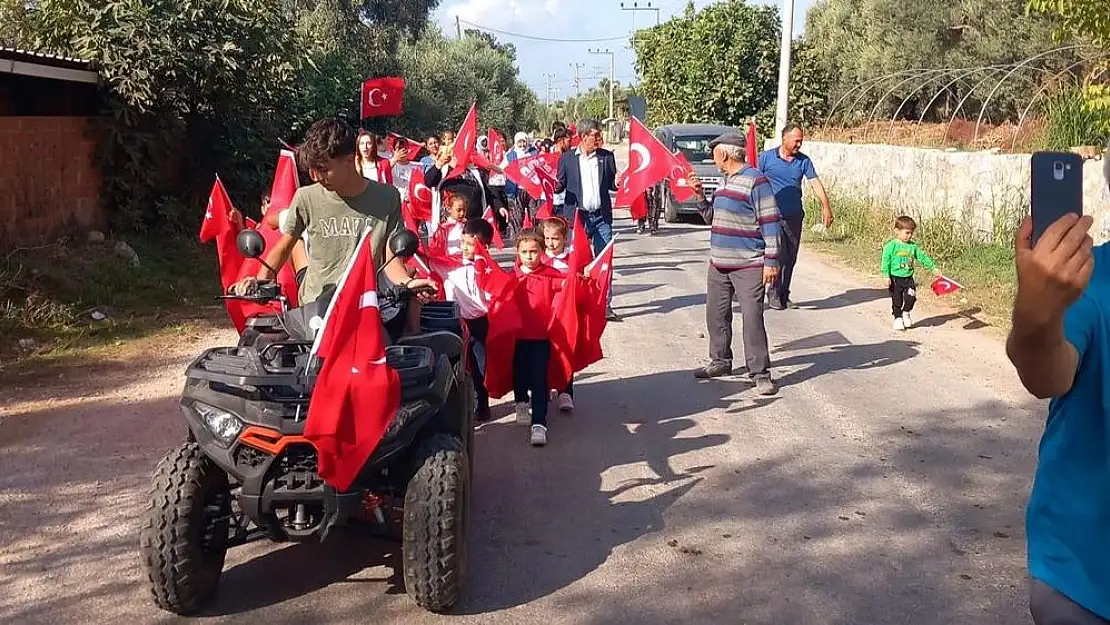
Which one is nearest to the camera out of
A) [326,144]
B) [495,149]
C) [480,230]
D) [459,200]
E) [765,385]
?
[326,144]

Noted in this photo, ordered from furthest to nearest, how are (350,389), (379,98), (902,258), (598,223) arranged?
(379,98), (598,223), (902,258), (350,389)

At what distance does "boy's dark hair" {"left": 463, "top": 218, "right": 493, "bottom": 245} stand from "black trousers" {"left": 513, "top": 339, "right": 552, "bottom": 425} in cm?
74

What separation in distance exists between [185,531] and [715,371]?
517 centimetres

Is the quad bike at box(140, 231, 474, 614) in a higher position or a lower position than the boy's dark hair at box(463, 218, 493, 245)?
lower

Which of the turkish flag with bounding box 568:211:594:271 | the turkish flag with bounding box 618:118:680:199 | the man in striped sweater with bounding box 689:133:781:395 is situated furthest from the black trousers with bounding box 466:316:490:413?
the turkish flag with bounding box 618:118:680:199

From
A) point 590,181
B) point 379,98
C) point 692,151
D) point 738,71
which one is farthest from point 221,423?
point 738,71

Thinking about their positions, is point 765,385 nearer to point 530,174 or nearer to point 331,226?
point 331,226

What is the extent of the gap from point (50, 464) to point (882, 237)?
13.8 metres

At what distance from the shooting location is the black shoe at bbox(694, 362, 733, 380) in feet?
28.8

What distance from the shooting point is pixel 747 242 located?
8.38 metres

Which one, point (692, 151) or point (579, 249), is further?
point (692, 151)

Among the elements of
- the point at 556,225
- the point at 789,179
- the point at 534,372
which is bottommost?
the point at 534,372

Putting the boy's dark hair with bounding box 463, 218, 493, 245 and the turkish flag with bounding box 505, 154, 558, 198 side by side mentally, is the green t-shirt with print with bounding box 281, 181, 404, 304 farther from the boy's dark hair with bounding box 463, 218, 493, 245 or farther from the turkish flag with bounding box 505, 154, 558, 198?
the turkish flag with bounding box 505, 154, 558, 198

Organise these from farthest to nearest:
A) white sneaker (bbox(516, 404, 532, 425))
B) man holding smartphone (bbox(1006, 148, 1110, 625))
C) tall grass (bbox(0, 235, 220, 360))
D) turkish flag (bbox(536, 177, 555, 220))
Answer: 1. turkish flag (bbox(536, 177, 555, 220))
2. tall grass (bbox(0, 235, 220, 360))
3. white sneaker (bbox(516, 404, 532, 425))
4. man holding smartphone (bbox(1006, 148, 1110, 625))
